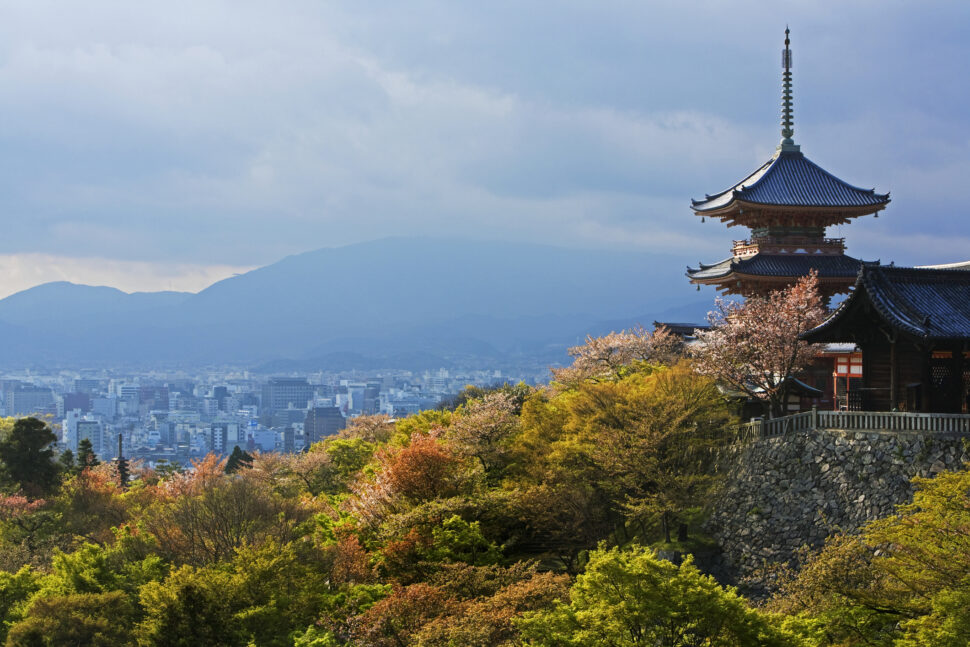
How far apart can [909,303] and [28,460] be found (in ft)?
108

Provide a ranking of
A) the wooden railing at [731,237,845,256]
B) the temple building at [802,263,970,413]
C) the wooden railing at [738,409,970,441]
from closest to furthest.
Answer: the wooden railing at [738,409,970,441] → the temple building at [802,263,970,413] → the wooden railing at [731,237,845,256]

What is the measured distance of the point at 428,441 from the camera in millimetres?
29156

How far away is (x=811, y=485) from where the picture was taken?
77.3 feet

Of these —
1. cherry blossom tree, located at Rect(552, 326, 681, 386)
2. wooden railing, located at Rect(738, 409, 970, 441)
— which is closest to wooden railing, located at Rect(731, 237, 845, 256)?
cherry blossom tree, located at Rect(552, 326, 681, 386)

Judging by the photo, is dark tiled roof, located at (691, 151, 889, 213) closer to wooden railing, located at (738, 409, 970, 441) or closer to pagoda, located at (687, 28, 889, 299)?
pagoda, located at (687, 28, 889, 299)

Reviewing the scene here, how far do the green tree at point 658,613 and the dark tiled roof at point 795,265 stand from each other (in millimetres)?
21734

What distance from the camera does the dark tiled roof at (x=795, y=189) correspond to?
1428 inches

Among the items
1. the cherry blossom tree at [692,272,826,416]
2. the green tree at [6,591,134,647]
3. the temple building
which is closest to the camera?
the green tree at [6,591,134,647]

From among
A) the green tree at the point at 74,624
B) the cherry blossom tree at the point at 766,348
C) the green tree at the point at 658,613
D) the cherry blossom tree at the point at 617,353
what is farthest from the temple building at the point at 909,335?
the green tree at the point at 74,624

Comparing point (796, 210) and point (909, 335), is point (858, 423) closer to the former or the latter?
point (909, 335)

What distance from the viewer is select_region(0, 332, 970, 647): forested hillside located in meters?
15.7

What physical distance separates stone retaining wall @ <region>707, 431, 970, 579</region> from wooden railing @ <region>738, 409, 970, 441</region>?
22 centimetres

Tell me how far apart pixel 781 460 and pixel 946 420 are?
14.5 ft

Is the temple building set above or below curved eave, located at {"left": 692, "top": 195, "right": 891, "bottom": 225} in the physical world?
below
